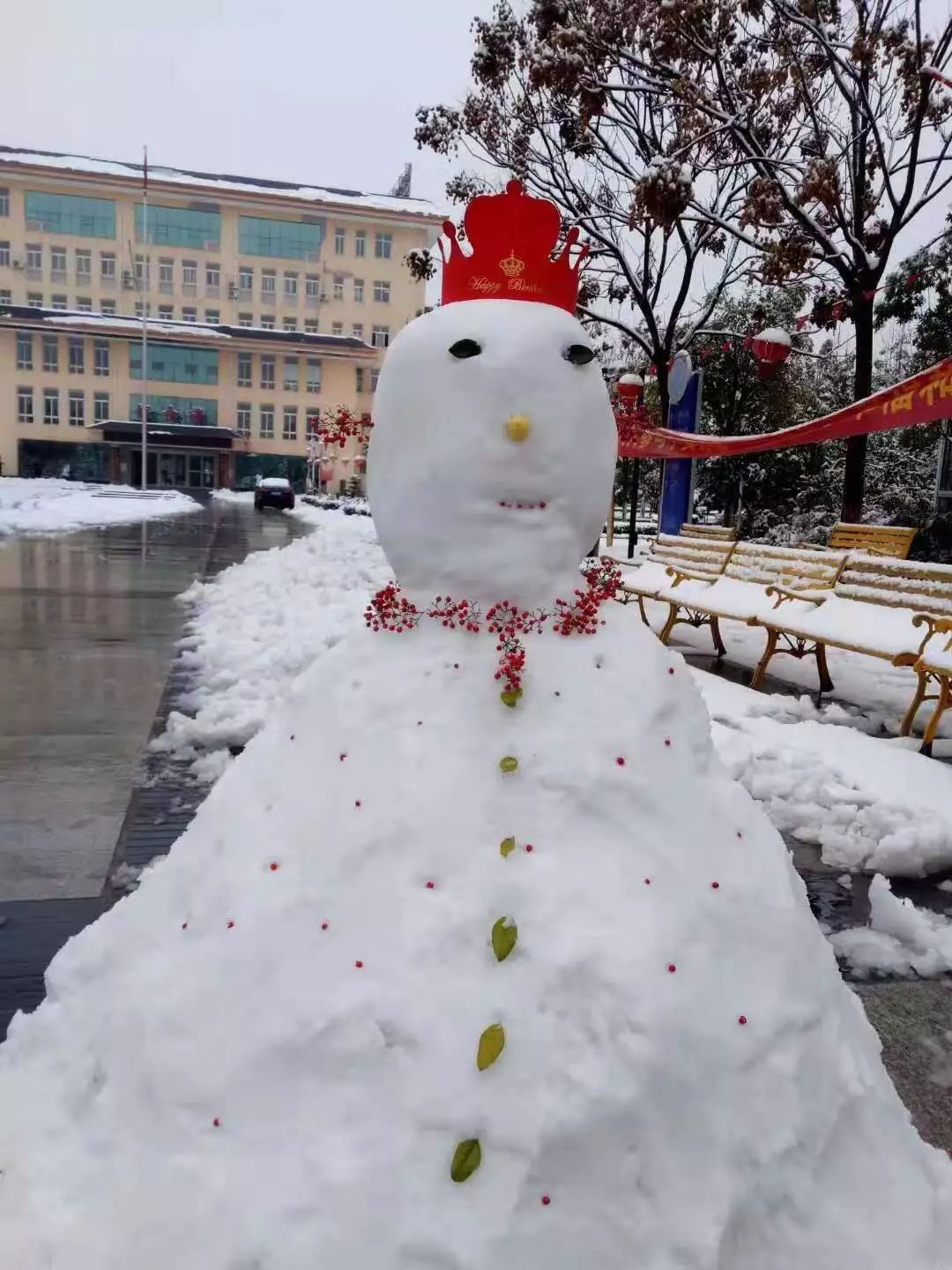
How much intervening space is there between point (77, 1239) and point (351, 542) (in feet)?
51.6

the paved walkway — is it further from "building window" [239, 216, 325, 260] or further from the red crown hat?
"building window" [239, 216, 325, 260]

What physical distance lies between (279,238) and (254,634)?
53307mm

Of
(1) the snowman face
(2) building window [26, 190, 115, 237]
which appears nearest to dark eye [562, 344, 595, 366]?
(1) the snowman face

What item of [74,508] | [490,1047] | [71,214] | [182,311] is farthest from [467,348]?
[71,214]

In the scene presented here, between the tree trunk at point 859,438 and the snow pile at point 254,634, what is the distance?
5770 millimetres

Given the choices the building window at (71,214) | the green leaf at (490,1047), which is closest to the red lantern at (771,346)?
the green leaf at (490,1047)

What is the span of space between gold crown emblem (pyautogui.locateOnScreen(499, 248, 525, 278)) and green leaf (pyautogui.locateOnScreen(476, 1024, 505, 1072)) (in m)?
1.80

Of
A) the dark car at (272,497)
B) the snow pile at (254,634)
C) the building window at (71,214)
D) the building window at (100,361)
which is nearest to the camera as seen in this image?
the snow pile at (254,634)

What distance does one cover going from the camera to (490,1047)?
1.53m

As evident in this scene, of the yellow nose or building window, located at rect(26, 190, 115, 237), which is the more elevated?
building window, located at rect(26, 190, 115, 237)

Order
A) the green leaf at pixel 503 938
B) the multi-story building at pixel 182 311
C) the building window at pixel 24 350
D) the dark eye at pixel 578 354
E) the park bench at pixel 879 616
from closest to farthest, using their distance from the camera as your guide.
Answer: the green leaf at pixel 503 938, the dark eye at pixel 578 354, the park bench at pixel 879 616, the building window at pixel 24 350, the multi-story building at pixel 182 311

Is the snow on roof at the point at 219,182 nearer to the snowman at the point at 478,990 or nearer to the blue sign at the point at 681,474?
the blue sign at the point at 681,474

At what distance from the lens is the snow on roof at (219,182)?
51000 mm

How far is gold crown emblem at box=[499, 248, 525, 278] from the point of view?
2.32 m
